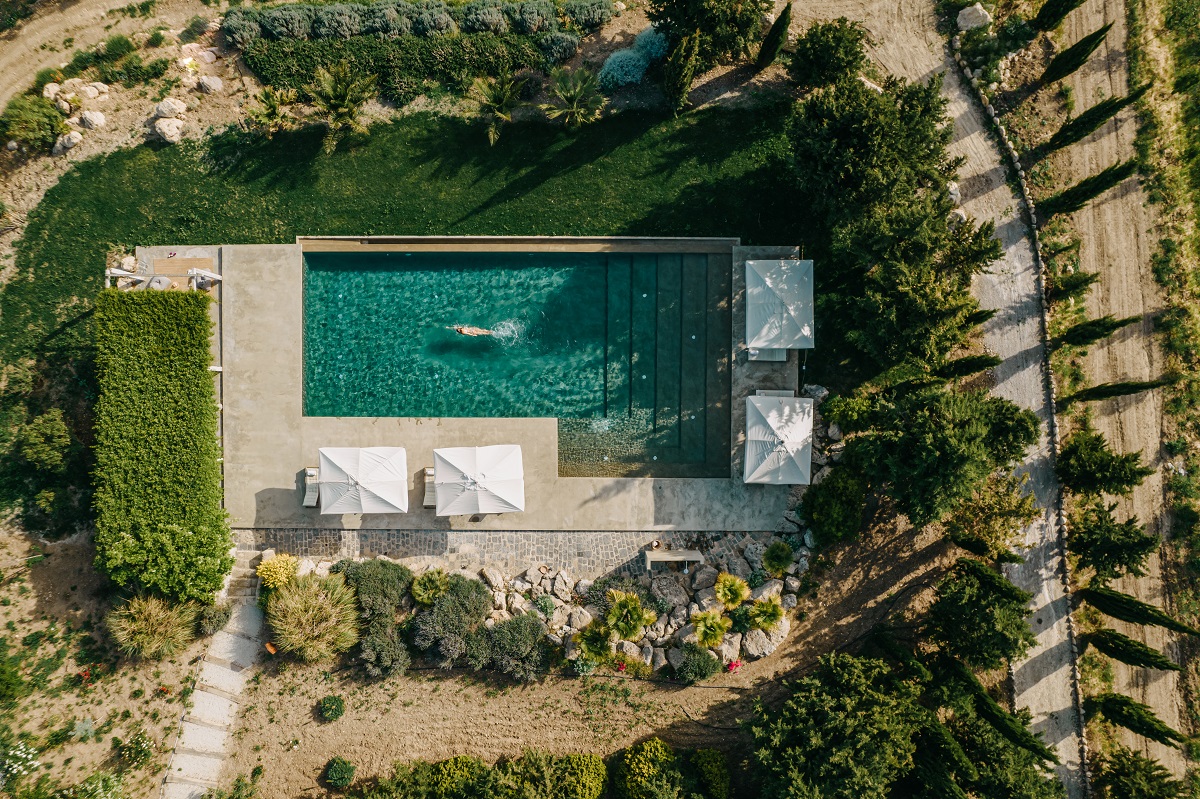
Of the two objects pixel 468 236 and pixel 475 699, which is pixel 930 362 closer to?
pixel 468 236

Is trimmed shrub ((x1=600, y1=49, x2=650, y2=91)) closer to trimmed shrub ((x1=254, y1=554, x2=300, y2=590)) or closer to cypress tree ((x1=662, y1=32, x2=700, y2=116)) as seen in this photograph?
cypress tree ((x1=662, y1=32, x2=700, y2=116))

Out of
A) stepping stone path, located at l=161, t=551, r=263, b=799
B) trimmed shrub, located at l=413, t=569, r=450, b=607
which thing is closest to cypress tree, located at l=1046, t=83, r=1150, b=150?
trimmed shrub, located at l=413, t=569, r=450, b=607

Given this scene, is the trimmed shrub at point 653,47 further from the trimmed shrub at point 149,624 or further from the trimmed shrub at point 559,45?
the trimmed shrub at point 149,624

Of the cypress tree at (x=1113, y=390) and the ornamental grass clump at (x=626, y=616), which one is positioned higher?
the cypress tree at (x=1113, y=390)

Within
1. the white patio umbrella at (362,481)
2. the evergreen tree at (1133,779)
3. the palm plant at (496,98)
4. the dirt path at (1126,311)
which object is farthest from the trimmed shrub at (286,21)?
the evergreen tree at (1133,779)

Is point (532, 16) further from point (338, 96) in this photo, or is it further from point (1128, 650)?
point (1128, 650)
